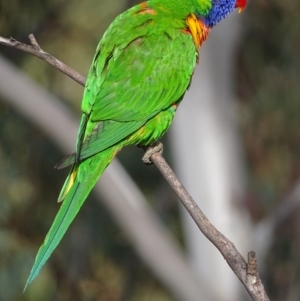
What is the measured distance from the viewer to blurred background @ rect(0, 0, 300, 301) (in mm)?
3852

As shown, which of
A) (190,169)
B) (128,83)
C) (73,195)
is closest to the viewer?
(73,195)

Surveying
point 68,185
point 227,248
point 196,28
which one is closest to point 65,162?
point 68,185

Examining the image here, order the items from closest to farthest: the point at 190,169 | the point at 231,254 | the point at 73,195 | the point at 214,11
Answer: the point at 231,254
the point at 73,195
the point at 214,11
the point at 190,169

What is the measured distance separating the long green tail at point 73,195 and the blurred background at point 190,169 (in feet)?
5.13

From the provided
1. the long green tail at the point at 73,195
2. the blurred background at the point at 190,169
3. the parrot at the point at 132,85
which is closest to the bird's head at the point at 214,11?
the parrot at the point at 132,85

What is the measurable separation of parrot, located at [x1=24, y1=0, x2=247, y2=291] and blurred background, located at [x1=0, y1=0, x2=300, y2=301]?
141 centimetres

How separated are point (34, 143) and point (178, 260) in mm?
1362

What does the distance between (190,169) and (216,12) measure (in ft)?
5.03

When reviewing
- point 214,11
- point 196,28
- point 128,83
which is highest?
point 214,11

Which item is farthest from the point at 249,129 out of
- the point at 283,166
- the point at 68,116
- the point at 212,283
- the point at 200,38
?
the point at 200,38

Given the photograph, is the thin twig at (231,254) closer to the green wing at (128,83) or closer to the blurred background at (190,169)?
the green wing at (128,83)

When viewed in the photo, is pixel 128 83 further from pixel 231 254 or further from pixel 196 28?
pixel 231 254

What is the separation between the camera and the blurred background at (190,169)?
385 cm

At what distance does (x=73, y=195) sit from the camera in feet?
6.39
